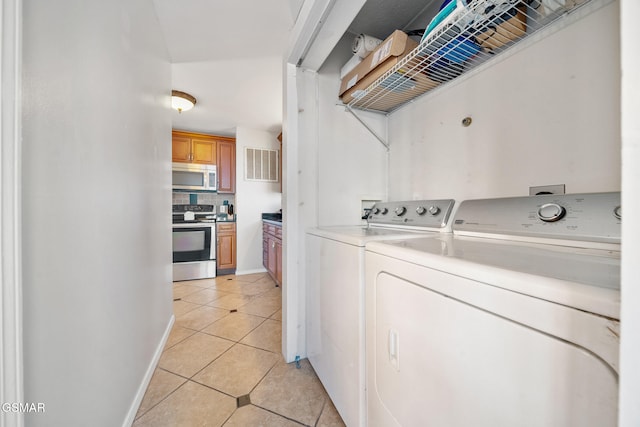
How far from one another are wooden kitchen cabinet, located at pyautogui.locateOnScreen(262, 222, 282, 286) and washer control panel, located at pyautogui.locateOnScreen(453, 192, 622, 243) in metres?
2.15

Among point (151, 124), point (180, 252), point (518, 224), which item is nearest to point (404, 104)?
point (518, 224)

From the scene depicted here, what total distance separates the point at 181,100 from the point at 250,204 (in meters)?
1.68

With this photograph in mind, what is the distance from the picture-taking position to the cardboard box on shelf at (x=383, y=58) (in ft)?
3.59

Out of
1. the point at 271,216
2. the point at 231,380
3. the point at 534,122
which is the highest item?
the point at 534,122

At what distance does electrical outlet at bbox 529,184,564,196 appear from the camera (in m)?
0.87

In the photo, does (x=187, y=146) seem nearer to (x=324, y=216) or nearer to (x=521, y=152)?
(x=324, y=216)

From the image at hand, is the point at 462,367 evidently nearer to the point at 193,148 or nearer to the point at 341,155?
the point at 341,155

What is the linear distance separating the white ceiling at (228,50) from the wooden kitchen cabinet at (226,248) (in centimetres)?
164

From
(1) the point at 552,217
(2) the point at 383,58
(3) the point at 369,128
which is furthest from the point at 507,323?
(3) the point at 369,128

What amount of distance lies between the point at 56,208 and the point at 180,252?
9.56ft

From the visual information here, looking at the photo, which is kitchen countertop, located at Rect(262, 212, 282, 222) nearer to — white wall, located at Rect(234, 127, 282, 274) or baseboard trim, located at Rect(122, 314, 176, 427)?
white wall, located at Rect(234, 127, 282, 274)

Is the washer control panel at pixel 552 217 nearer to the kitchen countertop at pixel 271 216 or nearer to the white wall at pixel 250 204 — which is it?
the kitchen countertop at pixel 271 216

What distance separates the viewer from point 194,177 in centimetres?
363

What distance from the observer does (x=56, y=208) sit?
0.65 m
